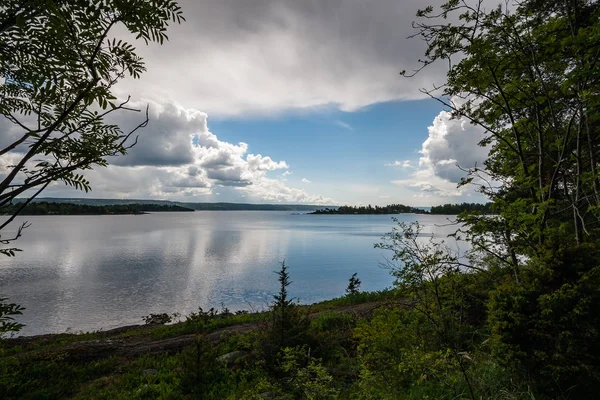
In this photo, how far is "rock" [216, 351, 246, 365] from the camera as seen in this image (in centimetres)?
818

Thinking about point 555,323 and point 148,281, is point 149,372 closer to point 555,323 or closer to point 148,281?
point 555,323

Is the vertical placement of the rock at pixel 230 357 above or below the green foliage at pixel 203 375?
below

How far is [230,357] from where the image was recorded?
8.47 m

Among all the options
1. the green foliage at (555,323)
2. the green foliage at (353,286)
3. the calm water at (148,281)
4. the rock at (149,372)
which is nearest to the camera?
the green foliage at (555,323)

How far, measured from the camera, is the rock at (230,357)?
26.8 feet

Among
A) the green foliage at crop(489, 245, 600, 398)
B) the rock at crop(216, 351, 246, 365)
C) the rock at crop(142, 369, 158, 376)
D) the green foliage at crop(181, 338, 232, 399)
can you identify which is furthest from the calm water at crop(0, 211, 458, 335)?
the green foliage at crop(489, 245, 600, 398)

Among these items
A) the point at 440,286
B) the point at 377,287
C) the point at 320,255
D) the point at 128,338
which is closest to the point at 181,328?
the point at 128,338

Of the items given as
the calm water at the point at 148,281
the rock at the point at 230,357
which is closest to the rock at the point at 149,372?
the rock at the point at 230,357

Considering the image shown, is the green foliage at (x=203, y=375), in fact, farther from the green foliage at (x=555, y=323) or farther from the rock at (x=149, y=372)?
the green foliage at (x=555, y=323)

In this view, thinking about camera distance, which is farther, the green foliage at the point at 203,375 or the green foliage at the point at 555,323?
the green foliage at the point at 203,375

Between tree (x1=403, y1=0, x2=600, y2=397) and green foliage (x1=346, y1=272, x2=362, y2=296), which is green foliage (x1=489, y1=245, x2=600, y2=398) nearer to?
tree (x1=403, y1=0, x2=600, y2=397)

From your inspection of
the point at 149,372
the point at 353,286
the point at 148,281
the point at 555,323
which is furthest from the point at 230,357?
the point at 148,281

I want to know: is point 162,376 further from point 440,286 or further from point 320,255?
point 320,255

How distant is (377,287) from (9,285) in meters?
28.7
